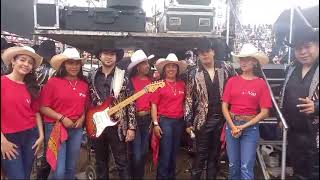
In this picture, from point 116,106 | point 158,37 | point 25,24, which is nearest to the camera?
point 116,106

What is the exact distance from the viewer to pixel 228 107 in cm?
435

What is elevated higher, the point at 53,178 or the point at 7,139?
the point at 7,139

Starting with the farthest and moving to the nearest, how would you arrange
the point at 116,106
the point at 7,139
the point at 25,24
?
the point at 25,24 < the point at 116,106 < the point at 7,139

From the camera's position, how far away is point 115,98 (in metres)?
4.46

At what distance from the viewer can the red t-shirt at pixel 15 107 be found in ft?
11.2

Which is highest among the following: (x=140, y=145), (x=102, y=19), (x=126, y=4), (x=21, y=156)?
(x=126, y=4)

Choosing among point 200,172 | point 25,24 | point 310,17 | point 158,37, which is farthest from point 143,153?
point 25,24

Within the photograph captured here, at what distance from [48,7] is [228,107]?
347cm

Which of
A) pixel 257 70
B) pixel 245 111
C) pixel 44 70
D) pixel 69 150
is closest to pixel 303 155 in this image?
pixel 245 111

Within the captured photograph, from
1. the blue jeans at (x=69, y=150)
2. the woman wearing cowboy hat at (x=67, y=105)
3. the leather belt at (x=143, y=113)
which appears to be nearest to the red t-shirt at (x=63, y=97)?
the woman wearing cowboy hat at (x=67, y=105)

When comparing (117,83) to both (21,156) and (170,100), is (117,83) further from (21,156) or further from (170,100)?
(21,156)

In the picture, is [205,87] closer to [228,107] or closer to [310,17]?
[228,107]

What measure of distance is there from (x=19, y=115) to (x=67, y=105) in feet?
2.30

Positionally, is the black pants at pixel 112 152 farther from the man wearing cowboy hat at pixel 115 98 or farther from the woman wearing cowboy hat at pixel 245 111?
the woman wearing cowboy hat at pixel 245 111
